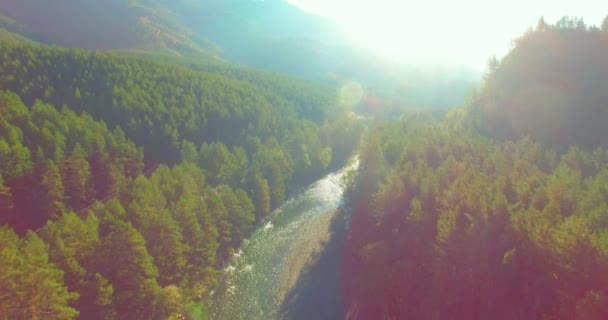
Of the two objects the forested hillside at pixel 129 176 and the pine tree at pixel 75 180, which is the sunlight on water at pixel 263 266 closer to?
the forested hillside at pixel 129 176

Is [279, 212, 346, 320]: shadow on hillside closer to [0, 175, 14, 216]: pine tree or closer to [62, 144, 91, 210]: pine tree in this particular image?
[62, 144, 91, 210]: pine tree

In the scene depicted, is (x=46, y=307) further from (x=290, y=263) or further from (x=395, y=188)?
(x=395, y=188)

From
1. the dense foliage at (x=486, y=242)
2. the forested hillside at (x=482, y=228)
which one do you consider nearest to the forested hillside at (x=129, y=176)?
the forested hillside at (x=482, y=228)

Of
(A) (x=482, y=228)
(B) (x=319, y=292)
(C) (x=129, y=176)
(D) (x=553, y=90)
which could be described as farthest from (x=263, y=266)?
(D) (x=553, y=90)

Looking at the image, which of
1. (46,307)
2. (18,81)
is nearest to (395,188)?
(46,307)

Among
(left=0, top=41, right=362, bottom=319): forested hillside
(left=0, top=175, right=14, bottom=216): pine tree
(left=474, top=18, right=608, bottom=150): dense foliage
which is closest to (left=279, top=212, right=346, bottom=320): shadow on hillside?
(left=0, top=41, right=362, bottom=319): forested hillside
